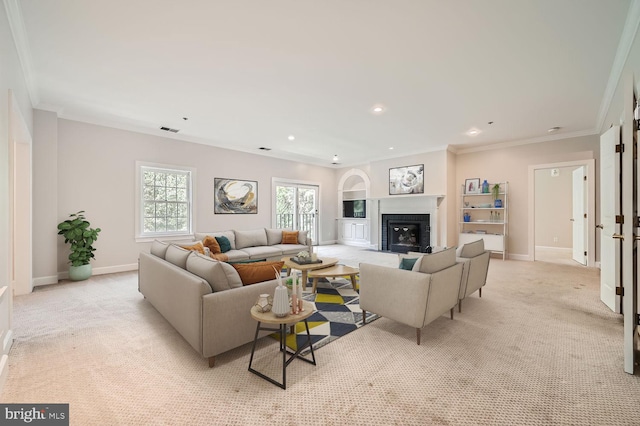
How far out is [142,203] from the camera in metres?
5.68

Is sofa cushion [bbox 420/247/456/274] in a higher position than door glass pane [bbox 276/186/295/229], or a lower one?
lower

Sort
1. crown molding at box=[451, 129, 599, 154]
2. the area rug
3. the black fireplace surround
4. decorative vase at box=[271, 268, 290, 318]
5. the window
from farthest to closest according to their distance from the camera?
the black fireplace surround
crown molding at box=[451, 129, 599, 154]
the window
the area rug
decorative vase at box=[271, 268, 290, 318]

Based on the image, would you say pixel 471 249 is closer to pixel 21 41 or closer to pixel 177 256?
pixel 177 256

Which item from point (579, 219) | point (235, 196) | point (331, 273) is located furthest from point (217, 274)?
point (579, 219)

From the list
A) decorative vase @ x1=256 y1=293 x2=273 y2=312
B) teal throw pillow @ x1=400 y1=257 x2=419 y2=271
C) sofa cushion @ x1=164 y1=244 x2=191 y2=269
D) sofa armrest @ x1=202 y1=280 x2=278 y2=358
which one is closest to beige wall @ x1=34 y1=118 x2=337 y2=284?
sofa cushion @ x1=164 y1=244 x2=191 y2=269

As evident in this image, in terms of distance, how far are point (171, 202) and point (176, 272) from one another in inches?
161

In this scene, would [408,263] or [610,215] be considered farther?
[610,215]

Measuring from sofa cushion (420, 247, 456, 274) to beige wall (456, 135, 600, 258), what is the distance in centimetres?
479

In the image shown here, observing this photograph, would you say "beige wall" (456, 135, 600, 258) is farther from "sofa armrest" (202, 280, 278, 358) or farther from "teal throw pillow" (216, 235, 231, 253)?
"sofa armrest" (202, 280, 278, 358)

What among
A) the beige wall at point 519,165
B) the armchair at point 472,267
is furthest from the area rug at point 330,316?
the beige wall at point 519,165

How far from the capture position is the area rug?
104 inches

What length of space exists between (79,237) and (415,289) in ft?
17.6

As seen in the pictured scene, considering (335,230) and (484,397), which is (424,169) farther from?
(484,397)

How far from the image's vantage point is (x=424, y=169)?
7.50 m
